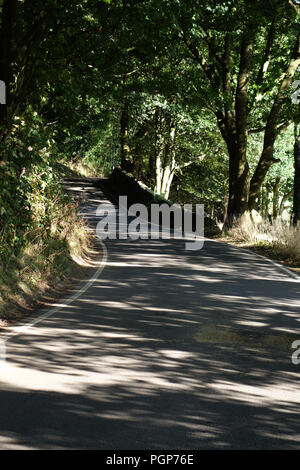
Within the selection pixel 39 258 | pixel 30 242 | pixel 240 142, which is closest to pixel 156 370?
pixel 39 258

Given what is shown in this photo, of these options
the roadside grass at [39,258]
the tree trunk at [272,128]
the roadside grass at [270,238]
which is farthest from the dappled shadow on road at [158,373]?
the tree trunk at [272,128]

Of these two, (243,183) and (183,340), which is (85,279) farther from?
(243,183)

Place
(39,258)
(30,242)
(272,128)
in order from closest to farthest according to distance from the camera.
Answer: (39,258), (30,242), (272,128)

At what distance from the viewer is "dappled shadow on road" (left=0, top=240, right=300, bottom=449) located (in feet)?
17.5

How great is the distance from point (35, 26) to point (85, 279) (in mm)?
5427

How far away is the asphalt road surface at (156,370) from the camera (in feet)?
17.5

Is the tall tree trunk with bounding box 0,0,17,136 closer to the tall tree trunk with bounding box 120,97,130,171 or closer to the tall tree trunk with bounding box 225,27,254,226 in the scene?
the tall tree trunk with bounding box 225,27,254,226

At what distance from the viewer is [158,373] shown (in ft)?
23.4

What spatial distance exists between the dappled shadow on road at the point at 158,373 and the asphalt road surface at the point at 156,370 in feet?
0.04

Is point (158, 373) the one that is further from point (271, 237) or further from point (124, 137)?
point (124, 137)

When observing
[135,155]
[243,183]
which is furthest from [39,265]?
[135,155]

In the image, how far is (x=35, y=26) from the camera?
12.3 meters

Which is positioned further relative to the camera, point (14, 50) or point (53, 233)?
point (53, 233)

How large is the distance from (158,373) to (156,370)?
0.12m
